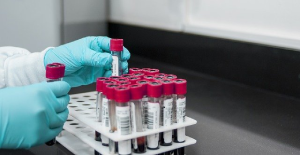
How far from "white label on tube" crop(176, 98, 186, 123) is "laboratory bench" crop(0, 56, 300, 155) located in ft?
0.51

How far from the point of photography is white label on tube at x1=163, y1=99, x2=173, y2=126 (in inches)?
42.2

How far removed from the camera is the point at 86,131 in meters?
1.21

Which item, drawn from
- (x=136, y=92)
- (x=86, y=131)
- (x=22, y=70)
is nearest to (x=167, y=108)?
(x=136, y=92)

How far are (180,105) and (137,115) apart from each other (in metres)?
0.14

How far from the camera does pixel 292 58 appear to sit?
1656 millimetres

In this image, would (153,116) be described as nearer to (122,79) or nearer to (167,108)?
(167,108)

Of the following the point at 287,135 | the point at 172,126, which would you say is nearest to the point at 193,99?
the point at 287,135

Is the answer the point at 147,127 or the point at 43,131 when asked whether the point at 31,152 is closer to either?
the point at 43,131

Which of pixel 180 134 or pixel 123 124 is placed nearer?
pixel 123 124

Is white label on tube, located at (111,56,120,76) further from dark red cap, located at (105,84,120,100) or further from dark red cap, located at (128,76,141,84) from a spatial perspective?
dark red cap, located at (105,84,120,100)

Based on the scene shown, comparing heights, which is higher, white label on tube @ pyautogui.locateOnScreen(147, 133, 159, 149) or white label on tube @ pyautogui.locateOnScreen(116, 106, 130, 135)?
white label on tube @ pyautogui.locateOnScreen(116, 106, 130, 135)

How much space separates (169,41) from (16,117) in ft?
4.37

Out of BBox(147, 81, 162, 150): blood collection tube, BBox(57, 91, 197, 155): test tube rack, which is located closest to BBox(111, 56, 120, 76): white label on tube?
BBox(57, 91, 197, 155): test tube rack

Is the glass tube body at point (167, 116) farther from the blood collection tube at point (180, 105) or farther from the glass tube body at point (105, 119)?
the glass tube body at point (105, 119)
